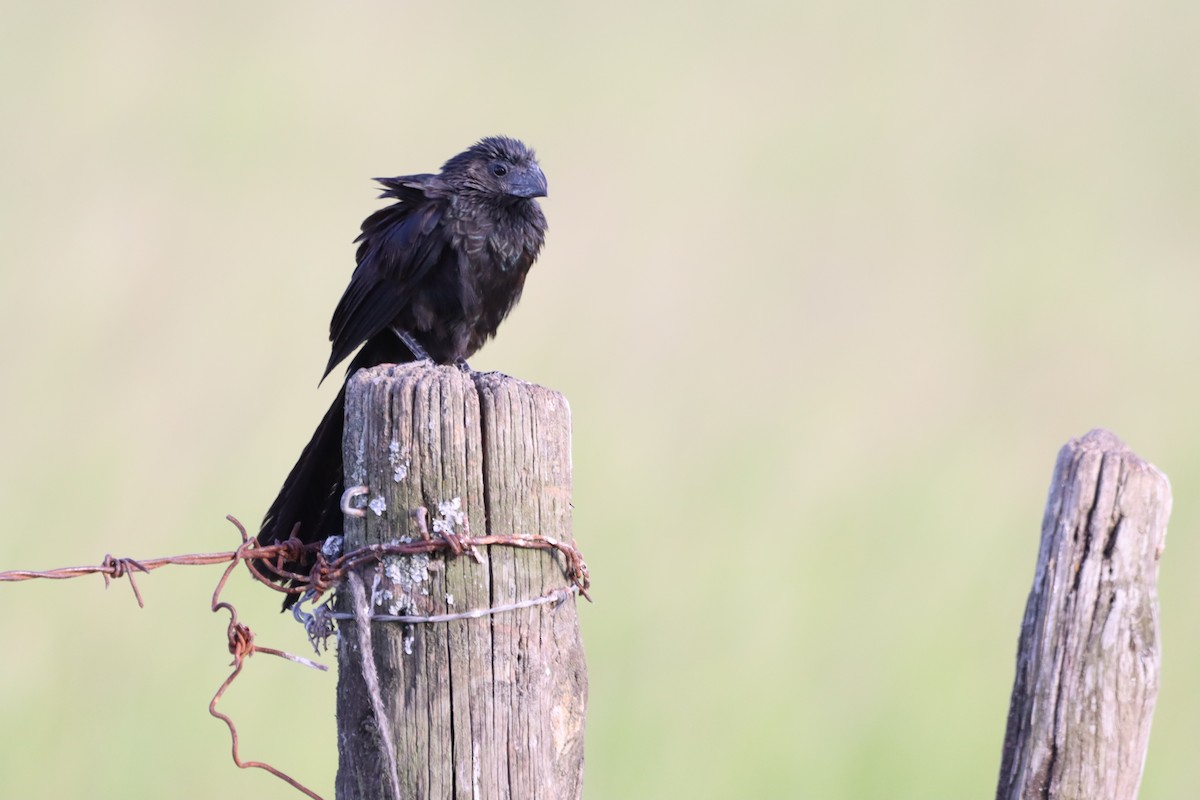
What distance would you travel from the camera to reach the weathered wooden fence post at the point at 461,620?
2074 millimetres

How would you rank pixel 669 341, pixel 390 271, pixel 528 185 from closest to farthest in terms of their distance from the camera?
1. pixel 390 271
2. pixel 528 185
3. pixel 669 341

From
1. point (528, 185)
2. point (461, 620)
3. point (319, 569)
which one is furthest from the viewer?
point (528, 185)

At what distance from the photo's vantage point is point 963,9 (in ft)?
39.6

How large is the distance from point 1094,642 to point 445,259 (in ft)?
8.89

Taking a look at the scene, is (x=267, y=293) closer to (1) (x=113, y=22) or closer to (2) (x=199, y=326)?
(2) (x=199, y=326)

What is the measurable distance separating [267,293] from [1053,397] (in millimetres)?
4491

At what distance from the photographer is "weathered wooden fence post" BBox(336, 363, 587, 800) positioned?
207cm

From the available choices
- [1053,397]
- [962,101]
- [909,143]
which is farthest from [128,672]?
[962,101]

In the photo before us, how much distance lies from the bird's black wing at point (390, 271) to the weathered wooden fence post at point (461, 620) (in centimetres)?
219

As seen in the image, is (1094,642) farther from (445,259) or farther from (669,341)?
(669,341)

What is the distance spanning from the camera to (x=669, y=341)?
7508 millimetres

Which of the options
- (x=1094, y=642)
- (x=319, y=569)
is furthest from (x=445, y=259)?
(x=1094, y=642)

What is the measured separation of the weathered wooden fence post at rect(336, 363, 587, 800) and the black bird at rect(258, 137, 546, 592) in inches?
84.1

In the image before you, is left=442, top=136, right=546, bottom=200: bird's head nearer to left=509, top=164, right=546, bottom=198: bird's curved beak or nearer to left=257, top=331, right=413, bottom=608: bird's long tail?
left=509, top=164, right=546, bottom=198: bird's curved beak
